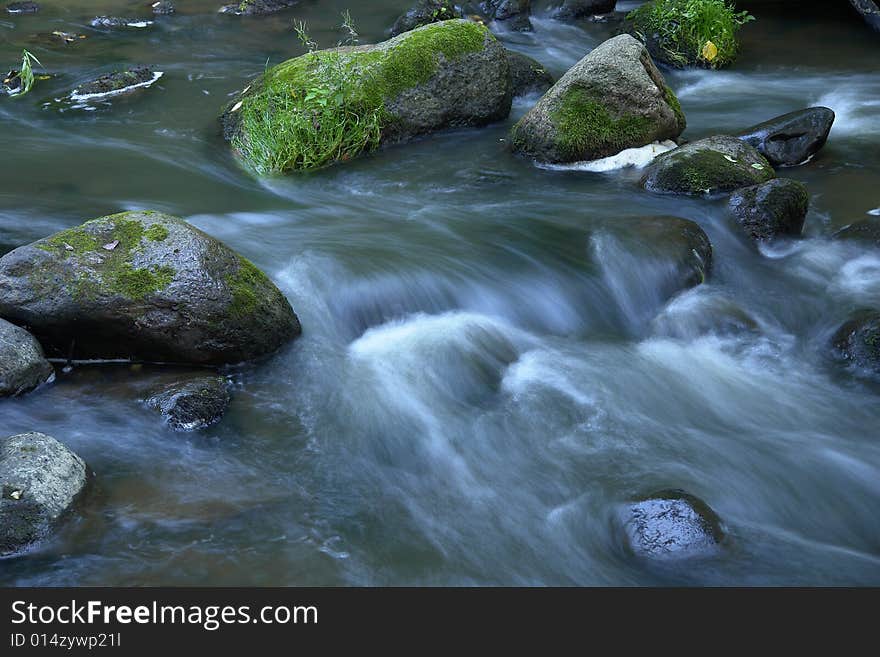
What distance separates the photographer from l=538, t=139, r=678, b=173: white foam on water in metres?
9.07

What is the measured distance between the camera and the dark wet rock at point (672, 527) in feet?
15.0

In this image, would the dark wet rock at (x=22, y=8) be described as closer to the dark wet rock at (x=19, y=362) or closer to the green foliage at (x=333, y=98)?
the green foliage at (x=333, y=98)

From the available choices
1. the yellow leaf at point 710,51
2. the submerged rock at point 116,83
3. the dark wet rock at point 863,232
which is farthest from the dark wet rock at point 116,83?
the dark wet rock at point 863,232

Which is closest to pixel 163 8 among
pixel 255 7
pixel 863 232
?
pixel 255 7

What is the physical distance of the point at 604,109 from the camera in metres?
8.98

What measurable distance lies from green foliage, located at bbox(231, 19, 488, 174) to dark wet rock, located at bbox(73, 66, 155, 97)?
2.18 meters

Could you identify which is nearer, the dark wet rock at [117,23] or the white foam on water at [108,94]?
the white foam on water at [108,94]

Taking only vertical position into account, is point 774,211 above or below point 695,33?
below

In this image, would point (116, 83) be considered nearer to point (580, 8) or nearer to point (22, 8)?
point (22, 8)

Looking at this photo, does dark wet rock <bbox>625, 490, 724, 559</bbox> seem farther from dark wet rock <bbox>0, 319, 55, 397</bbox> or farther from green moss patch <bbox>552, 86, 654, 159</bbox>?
green moss patch <bbox>552, 86, 654, 159</bbox>

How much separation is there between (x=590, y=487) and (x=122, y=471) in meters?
2.56

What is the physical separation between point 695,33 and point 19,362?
32.5ft

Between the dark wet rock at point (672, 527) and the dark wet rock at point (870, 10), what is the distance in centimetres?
1108

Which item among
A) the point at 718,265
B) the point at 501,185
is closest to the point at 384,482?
the point at 718,265
